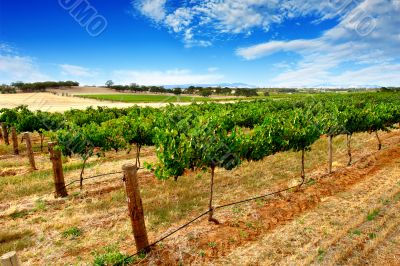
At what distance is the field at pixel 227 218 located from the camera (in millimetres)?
8633

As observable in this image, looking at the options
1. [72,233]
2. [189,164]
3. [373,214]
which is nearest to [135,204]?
[189,164]

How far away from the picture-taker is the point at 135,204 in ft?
26.9

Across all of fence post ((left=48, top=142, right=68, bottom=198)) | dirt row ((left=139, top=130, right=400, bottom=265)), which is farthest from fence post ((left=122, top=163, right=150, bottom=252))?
fence post ((left=48, top=142, right=68, bottom=198))

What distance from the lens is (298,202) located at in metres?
12.3

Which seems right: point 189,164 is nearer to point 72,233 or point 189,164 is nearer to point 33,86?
point 72,233

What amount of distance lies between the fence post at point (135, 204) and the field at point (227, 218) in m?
0.56

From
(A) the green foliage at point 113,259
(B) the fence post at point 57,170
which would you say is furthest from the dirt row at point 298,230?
(B) the fence post at point 57,170

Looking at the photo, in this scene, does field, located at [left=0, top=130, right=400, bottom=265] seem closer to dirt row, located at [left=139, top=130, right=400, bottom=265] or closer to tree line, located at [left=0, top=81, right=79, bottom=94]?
dirt row, located at [left=139, top=130, right=400, bottom=265]

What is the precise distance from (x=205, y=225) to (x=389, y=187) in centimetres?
911

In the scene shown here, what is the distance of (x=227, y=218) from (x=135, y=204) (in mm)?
4133

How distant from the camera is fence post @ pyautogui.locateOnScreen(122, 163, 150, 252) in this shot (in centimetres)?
805

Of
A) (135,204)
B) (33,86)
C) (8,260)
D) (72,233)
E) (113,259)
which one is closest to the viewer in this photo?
(8,260)

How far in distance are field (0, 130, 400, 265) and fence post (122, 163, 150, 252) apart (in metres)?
0.56

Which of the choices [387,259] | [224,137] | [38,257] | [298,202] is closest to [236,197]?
[298,202]
